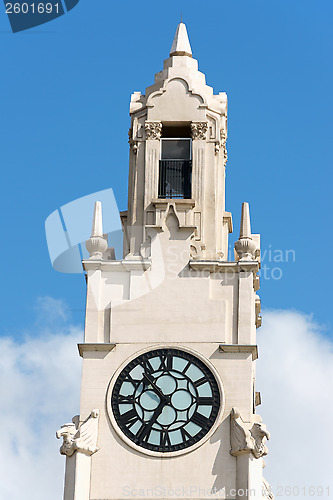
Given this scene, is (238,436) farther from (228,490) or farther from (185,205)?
(185,205)

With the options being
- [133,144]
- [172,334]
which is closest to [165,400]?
[172,334]

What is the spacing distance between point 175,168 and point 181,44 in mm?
3389

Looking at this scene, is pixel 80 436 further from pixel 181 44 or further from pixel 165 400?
pixel 181 44

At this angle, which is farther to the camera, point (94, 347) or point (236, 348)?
point (94, 347)

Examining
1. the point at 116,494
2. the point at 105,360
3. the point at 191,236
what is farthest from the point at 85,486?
the point at 191,236

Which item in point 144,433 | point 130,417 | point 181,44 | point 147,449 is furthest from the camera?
point 181,44

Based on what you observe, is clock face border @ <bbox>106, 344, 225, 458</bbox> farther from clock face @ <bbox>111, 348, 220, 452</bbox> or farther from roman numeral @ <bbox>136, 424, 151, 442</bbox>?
roman numeral @ <bbox>136, 424, 151, 442</bbox>

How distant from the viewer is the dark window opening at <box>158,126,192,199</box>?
125 ft

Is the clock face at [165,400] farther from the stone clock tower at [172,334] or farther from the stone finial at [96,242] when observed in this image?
the stone finial at [96,242]

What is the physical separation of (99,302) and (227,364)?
3075 millimetres

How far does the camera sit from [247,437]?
34.5 meters

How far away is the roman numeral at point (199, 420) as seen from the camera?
35031mm

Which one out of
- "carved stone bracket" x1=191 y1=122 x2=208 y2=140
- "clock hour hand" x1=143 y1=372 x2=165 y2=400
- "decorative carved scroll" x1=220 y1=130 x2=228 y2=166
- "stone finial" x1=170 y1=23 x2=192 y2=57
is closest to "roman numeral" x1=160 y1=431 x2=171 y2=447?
"clock hour hand" x1=143 y1=372 x2=165 y2=400

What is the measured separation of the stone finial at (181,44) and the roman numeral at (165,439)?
953 cm
